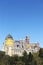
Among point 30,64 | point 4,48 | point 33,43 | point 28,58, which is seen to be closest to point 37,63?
point 30,64

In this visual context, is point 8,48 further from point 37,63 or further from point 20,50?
point 37,63

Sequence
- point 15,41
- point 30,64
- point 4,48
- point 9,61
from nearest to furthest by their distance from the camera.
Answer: point 30,64 < point 9,61 < point 4,48 < point 15,41

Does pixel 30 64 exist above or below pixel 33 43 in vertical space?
below

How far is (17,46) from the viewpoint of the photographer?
105438mm

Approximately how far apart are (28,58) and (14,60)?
3138mm

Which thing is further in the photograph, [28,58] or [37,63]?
[28,58]

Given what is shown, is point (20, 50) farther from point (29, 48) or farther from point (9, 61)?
point (9, 61)

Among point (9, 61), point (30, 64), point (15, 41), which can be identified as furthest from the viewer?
point (15, 41)

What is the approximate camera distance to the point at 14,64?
61562 millimetres

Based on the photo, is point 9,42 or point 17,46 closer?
point 9,42

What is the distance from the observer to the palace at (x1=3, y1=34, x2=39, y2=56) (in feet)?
328

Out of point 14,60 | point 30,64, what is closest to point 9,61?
point 14,60

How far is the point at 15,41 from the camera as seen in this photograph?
10638cm

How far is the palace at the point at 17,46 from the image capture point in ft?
328
